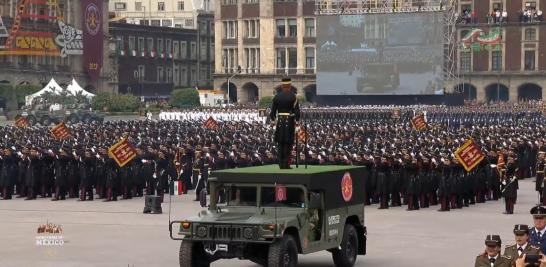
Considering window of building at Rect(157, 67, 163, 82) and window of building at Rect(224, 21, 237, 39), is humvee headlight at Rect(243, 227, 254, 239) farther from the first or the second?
window of building at Rect(157, 67, 163, 82)

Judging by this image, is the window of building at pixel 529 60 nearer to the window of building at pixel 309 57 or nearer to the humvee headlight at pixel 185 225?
the window of building at pixel 309 57

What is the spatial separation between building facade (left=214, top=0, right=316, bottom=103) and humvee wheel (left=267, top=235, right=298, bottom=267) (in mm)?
82541

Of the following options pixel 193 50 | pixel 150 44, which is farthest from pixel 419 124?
pixel 193 50

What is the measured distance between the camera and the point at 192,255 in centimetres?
1744

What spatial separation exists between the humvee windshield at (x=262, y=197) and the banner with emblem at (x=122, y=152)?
43.8 ft

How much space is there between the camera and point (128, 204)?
3067cm

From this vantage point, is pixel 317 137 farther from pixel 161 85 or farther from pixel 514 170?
pixel 161 85

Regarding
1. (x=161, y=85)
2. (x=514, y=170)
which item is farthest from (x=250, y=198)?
(x=161, y=85)

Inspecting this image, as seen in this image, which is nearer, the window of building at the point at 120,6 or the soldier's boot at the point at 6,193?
the soldier's boot at the point at 6,193

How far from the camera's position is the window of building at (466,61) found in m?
99.4

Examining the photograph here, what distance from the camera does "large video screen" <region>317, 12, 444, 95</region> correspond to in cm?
7912

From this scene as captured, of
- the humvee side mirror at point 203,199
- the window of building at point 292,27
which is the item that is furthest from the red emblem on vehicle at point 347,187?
the window of building at point 292,27

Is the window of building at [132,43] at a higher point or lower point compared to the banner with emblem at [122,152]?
higher

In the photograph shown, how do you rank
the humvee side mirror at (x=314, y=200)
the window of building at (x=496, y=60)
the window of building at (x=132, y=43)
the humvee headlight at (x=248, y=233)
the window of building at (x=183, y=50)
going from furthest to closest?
1. the window of building at (x=183, y=50)
2. the window of building at (x=132, y=43)
3. the window of building at (x=496, y=60)
4. the humvee side mirror at (x=314, y=200)
5. the humvee headlight at (x=248, y=233)
